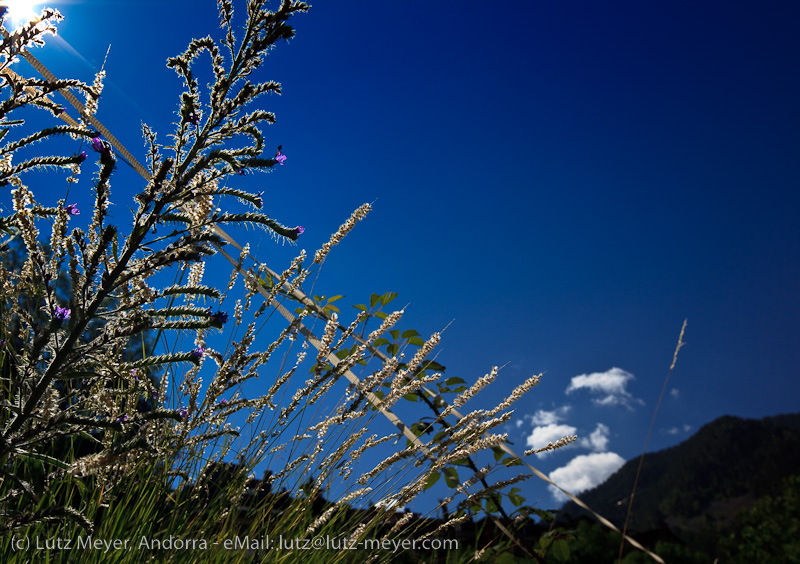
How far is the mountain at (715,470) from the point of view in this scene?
449 inches

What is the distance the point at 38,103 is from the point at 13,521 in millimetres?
979

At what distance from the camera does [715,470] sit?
1527 centimetres

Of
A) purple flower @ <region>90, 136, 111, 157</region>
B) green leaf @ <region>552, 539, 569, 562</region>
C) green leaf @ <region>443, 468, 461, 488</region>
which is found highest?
purple flower @ <region>90, 136, 111, 157</region>

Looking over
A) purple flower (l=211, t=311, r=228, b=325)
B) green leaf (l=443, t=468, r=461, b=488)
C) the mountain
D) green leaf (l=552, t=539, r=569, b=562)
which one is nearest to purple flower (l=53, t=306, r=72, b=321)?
purple flower (l=211, t=311, r=228, b=325)

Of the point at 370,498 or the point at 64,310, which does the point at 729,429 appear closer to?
the point at 370,498

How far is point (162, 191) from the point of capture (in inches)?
39.4

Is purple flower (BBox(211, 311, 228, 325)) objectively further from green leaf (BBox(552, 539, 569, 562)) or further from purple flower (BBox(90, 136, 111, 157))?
green leaf (BBox(552, 539, 569, 562))

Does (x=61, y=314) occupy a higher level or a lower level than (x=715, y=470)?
higher

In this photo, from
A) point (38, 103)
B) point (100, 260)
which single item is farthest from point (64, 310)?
point (38, 103)

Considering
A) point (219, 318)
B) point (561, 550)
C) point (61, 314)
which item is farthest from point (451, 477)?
point (61, 314)

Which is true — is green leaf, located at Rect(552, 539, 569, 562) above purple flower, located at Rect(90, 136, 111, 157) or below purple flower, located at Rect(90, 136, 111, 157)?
below

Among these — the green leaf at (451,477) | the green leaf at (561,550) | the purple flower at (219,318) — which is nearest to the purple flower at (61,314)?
the purple flower at (219,318)

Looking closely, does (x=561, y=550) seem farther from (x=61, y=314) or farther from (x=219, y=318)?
(x=61, y=314)

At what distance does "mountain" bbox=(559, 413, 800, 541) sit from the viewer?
1139cm
